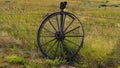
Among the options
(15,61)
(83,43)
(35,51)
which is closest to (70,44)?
(83,43)

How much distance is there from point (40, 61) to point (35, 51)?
783 millimetres

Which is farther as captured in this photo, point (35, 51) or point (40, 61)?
point (35, 51)

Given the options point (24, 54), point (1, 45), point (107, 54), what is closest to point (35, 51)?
point (24, 54)

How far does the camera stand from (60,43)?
11.1 metres

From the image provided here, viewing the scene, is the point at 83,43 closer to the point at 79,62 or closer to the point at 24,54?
the point at 79,62

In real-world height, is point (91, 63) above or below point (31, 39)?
below

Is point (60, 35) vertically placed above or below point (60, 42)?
above

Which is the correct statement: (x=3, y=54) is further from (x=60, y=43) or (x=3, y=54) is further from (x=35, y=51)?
(x=60, y=43)

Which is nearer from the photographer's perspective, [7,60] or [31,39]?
[7,60]

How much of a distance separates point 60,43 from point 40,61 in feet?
2.76

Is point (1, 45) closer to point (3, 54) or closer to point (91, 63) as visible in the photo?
point (3, 54)

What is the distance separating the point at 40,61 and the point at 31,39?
1.26 metres

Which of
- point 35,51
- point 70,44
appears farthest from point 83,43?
point 35,51

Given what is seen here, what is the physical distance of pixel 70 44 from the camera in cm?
1147
